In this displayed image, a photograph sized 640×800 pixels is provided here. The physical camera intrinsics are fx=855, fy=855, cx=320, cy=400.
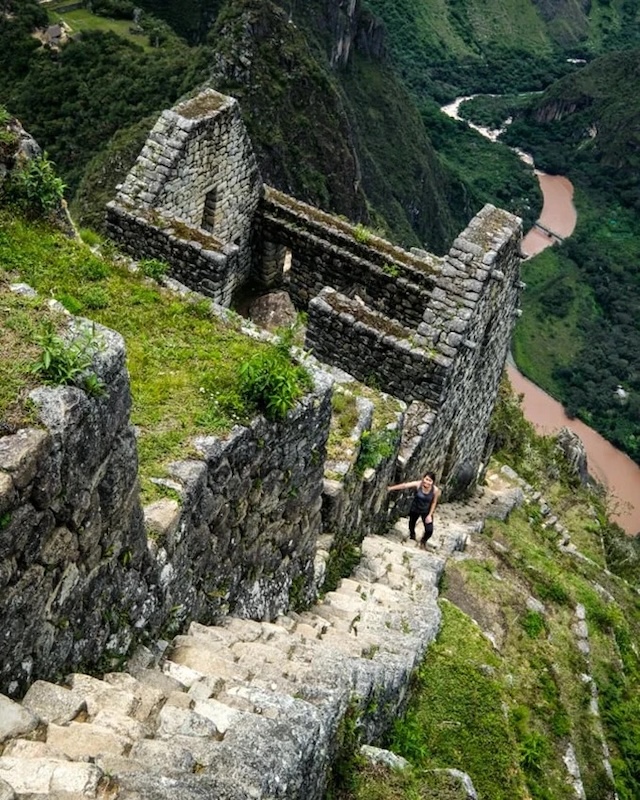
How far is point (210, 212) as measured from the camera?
14445 mm

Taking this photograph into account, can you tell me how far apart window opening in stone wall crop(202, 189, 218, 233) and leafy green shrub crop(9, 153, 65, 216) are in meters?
5.86

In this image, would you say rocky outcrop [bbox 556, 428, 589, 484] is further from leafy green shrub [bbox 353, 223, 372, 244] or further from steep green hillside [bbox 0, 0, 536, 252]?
steep green hillside [bbox 0, 0, 536, 252]

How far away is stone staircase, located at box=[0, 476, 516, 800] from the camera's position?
419 centimetres

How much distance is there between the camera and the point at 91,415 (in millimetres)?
4723

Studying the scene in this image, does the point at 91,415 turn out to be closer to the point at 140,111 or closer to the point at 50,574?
the point at 50,574

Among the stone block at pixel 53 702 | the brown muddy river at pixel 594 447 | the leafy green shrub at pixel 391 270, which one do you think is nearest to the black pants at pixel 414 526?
Answer: the leafy green shrub at pixel 391 270

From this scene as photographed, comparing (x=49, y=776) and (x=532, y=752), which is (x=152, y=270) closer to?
(x=49, y=776)

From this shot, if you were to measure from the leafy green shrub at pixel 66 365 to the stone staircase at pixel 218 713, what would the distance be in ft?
5.60

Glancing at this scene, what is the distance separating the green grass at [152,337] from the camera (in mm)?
6688

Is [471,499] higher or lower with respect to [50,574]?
lower

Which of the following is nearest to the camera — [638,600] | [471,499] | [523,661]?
[523,661]

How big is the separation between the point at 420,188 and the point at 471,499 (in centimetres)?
12993

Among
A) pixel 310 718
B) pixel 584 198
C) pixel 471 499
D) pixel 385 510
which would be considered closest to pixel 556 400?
pixel 584 198

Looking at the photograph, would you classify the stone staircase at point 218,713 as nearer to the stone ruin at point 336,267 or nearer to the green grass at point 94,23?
the stone ruin at point 336,267
